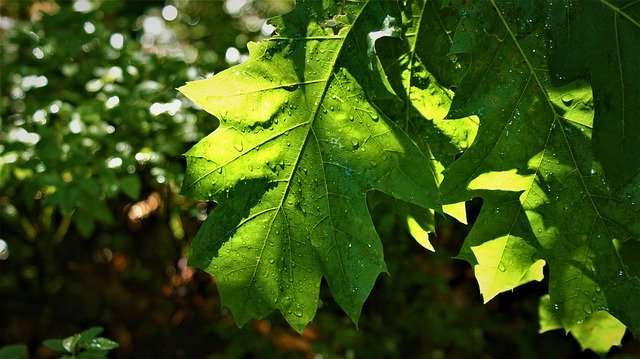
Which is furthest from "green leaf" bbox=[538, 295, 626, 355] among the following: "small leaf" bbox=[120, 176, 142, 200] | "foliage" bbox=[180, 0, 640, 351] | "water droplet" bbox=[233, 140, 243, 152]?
"small leaf" bbox=[120, 176, 142, 200]

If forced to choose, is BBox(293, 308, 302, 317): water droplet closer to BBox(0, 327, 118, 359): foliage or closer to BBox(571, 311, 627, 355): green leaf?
BBox(0, 327, 118, 359): foliage

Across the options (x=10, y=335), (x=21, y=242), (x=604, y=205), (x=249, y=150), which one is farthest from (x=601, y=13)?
(x=10, y=335)

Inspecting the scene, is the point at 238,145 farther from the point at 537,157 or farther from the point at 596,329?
the point at 596,329

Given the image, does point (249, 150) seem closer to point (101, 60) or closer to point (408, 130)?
point (408, 130)

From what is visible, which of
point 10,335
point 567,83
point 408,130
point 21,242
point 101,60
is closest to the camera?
point 567,83

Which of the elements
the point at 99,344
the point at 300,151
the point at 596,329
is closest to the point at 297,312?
the point at 300,151

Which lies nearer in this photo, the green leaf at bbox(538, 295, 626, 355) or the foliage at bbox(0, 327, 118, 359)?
the foliage at bbox(0, 327, 118, 359)

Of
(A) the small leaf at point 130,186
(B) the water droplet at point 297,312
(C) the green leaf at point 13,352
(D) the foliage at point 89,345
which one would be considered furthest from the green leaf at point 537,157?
(A) the small leaf at point 130,186
